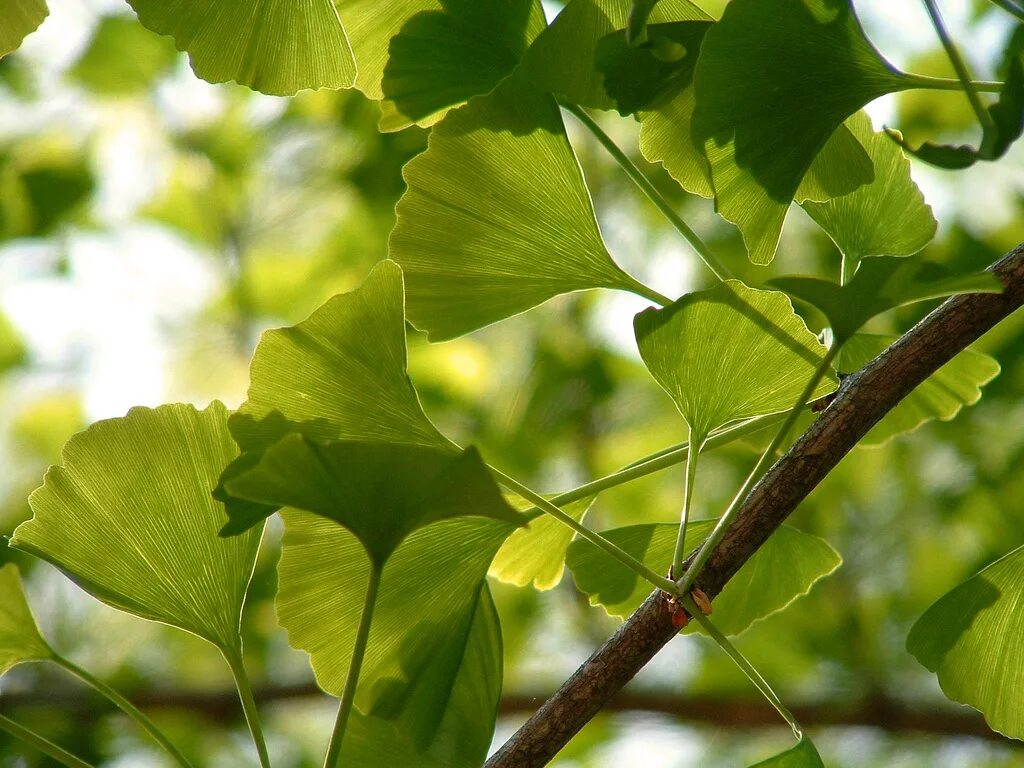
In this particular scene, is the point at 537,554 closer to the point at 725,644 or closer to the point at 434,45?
the point at 725,644

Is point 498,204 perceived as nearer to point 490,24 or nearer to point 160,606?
point 490,24

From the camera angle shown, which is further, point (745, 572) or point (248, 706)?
Answer: point (745, 572)

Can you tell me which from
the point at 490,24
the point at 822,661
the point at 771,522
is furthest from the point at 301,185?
the point at 771,522

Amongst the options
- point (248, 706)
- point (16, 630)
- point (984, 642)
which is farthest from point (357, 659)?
point (984, 642)

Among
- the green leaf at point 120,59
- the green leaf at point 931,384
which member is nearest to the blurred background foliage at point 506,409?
the green leaf at point 120,59

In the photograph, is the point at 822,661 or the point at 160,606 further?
the point at 822,661

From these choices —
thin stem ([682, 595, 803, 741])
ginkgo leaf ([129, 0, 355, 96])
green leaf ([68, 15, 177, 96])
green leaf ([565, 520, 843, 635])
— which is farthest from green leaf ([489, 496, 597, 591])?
green leaf ([68, 15, 177, 96])
